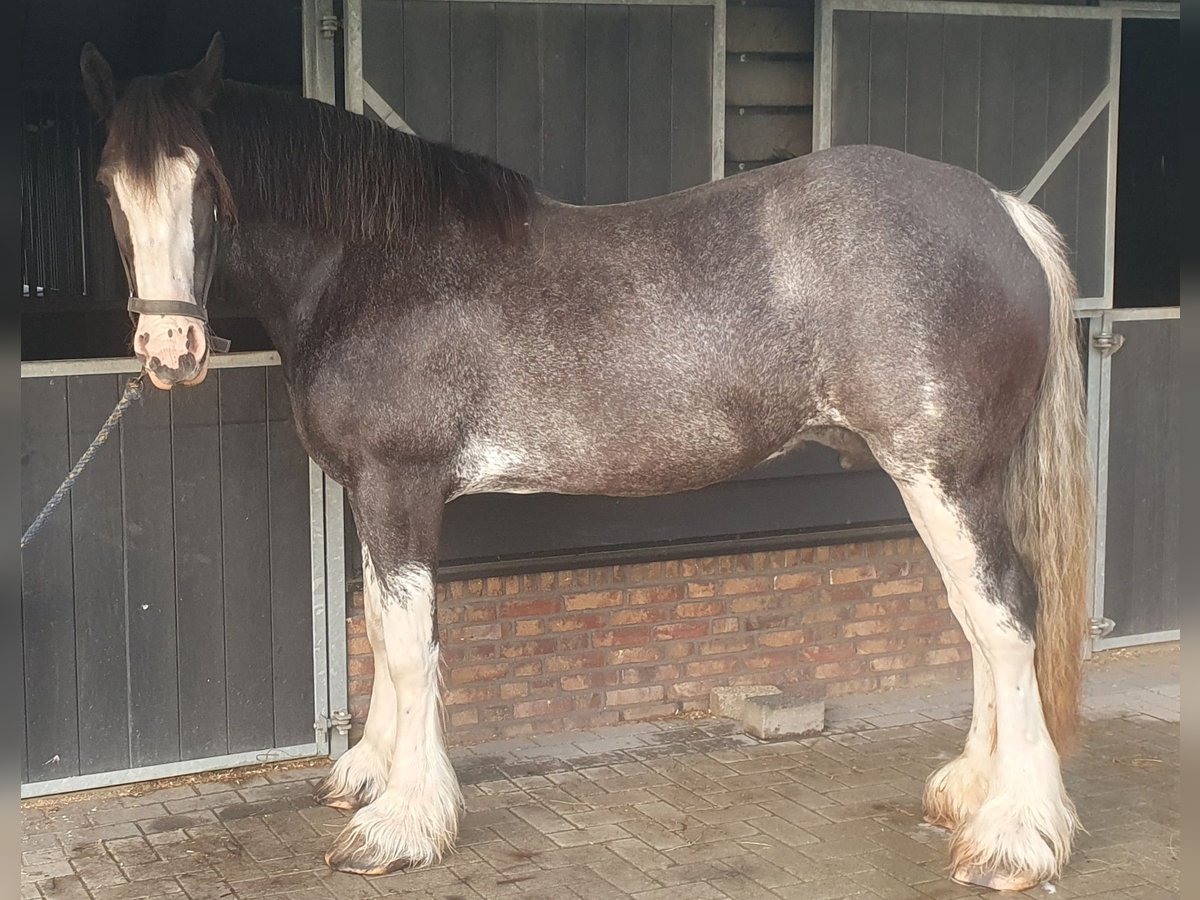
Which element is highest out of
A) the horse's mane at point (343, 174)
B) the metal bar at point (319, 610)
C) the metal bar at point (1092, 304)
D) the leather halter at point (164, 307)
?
the horse's mane at point (343, 174)

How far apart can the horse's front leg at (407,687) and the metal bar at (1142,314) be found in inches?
126

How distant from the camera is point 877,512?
5.43 meters

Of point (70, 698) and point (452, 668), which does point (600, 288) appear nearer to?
point (452, 668)

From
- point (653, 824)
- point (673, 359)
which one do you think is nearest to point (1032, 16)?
point (673, 359)

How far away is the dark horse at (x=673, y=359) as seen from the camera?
3.76 meters

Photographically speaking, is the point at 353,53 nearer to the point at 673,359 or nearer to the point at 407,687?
the point at 673,359

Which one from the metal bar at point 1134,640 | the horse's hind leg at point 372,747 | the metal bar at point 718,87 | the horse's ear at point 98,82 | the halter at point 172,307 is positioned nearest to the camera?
the halter at point 172,307

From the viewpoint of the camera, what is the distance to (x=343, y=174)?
386cm

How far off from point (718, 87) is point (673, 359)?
1.44 metres

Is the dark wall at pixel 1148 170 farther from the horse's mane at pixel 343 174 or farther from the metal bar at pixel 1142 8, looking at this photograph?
the horse's mane at pixel 343 174

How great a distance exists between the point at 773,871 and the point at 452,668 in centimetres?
149

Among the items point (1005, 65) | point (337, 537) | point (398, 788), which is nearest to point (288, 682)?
point (337, 537)

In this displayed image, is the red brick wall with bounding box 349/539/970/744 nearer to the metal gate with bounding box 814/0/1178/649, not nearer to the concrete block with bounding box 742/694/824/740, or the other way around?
the concrete block with bounding box 742/694/824/740

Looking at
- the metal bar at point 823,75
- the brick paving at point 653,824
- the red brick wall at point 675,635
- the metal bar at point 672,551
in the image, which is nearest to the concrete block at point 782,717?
the brick paving at point 653,824
